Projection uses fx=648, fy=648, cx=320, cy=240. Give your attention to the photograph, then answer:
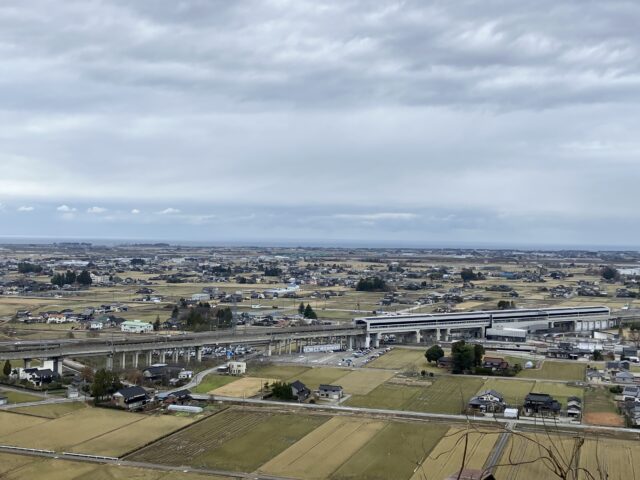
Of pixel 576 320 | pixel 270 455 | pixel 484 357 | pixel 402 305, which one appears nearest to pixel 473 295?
pixel 402 305

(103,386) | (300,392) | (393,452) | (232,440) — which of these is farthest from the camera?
(300,392)

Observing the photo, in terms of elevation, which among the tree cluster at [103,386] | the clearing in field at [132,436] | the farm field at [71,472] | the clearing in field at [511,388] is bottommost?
the clearing in field at [511,388]

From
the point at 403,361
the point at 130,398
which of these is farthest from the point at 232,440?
the point at 403,361

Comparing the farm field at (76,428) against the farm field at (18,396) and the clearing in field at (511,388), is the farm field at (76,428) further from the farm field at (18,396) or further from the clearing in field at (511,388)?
the clearing in field at (511,388)

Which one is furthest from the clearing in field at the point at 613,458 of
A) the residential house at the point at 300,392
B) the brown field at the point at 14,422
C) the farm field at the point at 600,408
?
the brown field at the point at 14,422

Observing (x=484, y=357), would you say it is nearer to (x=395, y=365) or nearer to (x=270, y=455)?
(x=395, y=365)

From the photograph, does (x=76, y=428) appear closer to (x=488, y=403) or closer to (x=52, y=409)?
(x=52, y=409)

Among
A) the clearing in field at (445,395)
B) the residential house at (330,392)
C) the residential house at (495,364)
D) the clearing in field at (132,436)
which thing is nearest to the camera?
the clearing in field at (132,436)
